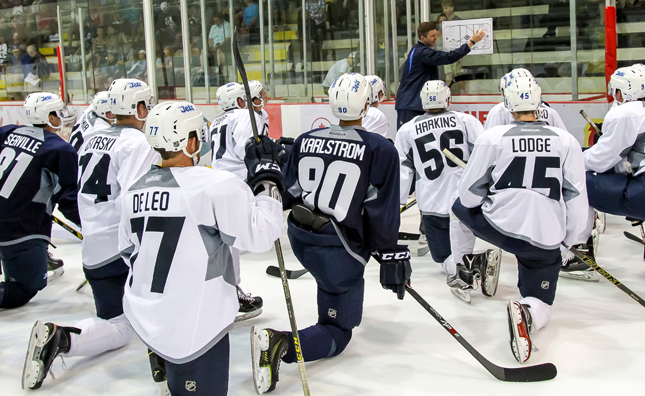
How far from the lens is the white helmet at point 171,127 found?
2098 mm

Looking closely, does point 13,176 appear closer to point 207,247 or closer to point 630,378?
point 207,247

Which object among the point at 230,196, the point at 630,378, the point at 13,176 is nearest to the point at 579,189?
the point at 630,378

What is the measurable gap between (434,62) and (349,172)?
3.23 metres

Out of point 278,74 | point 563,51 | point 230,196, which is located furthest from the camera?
point 278,74

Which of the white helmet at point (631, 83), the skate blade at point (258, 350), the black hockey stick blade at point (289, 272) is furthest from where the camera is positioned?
the black hockey stick blade at point (289, 272)

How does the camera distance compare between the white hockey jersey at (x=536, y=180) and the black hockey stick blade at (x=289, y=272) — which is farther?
the black hockey stick blade at (x=289, y=272)

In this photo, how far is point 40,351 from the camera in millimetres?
2707

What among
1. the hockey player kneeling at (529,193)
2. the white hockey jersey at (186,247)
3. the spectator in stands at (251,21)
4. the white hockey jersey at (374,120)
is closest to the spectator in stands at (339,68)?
the spectator in stands at (251,21)

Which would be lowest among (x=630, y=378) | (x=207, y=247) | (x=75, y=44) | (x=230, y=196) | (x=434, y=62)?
(x=630, y=378)

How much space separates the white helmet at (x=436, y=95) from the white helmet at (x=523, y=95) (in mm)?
759

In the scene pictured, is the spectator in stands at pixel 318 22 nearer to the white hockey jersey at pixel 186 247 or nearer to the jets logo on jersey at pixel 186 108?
the jets logo on jersey at pixel 186 108

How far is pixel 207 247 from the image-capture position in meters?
2.03

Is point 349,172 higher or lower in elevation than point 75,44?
lower

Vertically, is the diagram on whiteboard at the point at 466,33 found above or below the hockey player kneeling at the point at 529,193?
above
